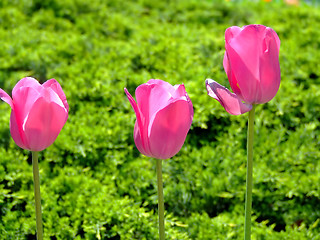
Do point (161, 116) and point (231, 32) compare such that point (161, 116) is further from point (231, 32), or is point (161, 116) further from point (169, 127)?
point (231, 32)

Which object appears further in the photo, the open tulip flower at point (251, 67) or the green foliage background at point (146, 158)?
the green foliage background at point (146, 158)

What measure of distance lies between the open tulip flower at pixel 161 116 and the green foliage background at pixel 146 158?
0.86 m

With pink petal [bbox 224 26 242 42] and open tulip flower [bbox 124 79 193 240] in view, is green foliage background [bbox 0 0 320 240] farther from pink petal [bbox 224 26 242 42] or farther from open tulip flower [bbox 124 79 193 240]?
pink petal [bbox 224 26 242 42]

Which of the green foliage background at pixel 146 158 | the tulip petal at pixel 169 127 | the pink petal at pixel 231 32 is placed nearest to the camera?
the tulip petal at pixel 169 127

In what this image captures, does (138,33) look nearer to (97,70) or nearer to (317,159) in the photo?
(97,70)

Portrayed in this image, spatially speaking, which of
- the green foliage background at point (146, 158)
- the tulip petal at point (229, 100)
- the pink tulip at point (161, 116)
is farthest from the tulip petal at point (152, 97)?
the green foliage background at point (146, 158)

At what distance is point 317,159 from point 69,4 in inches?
106

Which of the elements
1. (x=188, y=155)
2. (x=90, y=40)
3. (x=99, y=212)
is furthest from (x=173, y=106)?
(x=90, y=40)

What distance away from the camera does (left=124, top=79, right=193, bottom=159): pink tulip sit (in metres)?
1.28

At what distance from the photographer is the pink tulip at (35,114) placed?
134 centimetres

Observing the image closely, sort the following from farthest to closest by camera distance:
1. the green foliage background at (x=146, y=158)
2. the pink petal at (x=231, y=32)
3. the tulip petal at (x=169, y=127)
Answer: the green foliage background at (x=146, y=158) → the pink petal at (x=231, y=32) → the tulip petal at (x=169, y=127)

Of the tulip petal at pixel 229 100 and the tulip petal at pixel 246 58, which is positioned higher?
the tulip petal at pixel 246 58

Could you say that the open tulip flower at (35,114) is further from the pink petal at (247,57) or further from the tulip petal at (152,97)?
the pink petal at (247,57)

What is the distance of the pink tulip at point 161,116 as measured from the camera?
1.28m
